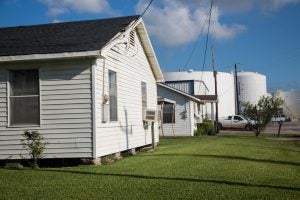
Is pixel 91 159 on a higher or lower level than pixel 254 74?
lower

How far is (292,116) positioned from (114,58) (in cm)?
7133

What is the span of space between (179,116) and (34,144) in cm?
2225

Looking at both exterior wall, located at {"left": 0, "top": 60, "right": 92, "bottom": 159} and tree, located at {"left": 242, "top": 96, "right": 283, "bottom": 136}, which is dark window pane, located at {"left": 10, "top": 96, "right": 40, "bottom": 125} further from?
tree, located at {"left": 242, "top": 96, "right": 283, "bottom": 136}

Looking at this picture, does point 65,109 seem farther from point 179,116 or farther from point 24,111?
point 179,116

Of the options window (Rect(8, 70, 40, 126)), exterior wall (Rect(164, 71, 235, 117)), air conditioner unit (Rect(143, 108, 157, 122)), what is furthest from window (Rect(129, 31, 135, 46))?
exterior wall (Rect(164, 71, 235, 117))

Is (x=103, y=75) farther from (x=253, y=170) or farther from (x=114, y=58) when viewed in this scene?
(x=253, y=170)

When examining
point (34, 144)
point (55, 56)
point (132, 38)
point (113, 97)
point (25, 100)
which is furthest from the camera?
point (132, 38)

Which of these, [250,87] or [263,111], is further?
[250,87]

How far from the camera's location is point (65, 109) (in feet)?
41.5

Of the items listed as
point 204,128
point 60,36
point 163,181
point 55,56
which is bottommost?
point 163,181

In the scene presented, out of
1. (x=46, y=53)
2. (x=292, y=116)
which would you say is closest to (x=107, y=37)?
(x=46, y=53)

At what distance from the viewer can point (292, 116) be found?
8062 centimetres

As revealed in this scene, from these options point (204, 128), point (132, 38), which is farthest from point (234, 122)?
point (132, 38)

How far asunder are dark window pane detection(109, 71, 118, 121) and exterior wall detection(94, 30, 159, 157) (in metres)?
0.20
